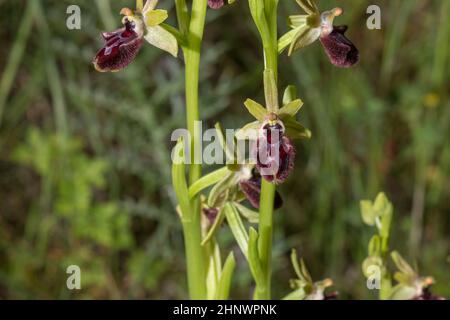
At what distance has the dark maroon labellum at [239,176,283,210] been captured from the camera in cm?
209

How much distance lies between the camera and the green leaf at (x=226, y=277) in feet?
6.90

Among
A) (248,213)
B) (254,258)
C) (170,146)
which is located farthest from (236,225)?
(170,146)

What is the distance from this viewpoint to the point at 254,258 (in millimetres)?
2004

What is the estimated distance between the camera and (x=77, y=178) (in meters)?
3.38

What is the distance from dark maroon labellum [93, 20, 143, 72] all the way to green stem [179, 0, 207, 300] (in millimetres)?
130

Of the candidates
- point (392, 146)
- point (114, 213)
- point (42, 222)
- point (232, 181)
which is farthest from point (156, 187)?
point (232, 181)

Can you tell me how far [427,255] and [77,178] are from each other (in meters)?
1.48

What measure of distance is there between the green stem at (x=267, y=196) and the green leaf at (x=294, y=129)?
11cm

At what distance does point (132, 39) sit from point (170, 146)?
1318mm

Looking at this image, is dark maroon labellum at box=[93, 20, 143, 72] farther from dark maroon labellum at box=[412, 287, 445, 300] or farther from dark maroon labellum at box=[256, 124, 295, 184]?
dark maroon labellum at box=[412, 287, 445, 300]

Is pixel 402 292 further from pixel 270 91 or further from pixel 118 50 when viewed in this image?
pixel 118 50

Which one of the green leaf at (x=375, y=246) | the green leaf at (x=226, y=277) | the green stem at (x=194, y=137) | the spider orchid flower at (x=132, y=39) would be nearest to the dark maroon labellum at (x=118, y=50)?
the spider orchid flower at (x=132, y=39)

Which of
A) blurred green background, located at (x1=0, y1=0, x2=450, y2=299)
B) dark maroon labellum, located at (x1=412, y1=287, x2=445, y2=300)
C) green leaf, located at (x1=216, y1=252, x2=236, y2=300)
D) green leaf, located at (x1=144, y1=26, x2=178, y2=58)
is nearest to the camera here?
green leaf, located at (x1=144, y1=26, x2=178, y2=58)

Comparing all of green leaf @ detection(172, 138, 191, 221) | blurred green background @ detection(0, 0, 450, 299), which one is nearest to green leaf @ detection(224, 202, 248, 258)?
green leaf @ detection(172, 138, 191, 221)
